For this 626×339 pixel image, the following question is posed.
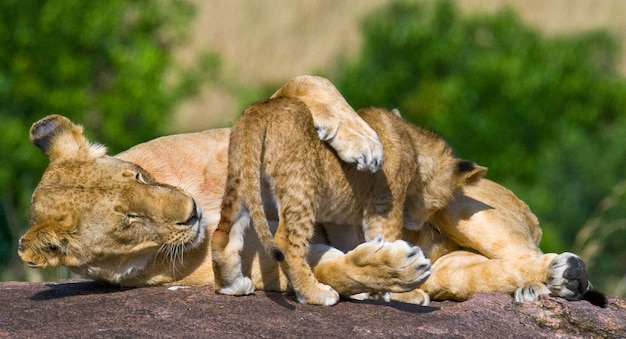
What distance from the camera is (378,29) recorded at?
16.9 metres

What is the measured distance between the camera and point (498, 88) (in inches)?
615

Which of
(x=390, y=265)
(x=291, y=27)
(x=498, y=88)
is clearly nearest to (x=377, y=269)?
(x=390, y=265)

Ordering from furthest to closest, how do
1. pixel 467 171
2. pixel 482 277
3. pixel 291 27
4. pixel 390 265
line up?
1. pixel 291 27
2. pixel 467 171
3. pixel 482 277
4. pixel 390 265

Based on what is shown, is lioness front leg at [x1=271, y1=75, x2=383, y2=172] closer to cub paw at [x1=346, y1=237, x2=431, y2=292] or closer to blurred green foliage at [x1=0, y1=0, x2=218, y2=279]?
cub paw at [x1=346, y1=237, x2=431, y2=292]

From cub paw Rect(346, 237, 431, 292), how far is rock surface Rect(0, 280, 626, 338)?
0.10 metres

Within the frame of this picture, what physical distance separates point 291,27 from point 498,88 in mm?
9389

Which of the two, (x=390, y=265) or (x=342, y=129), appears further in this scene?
(x=342, y=129)

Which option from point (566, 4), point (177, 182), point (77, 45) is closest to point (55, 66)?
point (77, 45)

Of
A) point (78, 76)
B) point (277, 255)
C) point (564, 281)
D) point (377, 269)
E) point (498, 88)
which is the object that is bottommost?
point (498, 88)

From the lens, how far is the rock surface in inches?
155

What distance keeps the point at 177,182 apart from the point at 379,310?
1.12 metres

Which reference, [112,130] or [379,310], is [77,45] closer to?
[112,130]

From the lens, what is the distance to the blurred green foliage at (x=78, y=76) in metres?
12.9

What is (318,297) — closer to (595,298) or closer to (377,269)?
(377,269)
